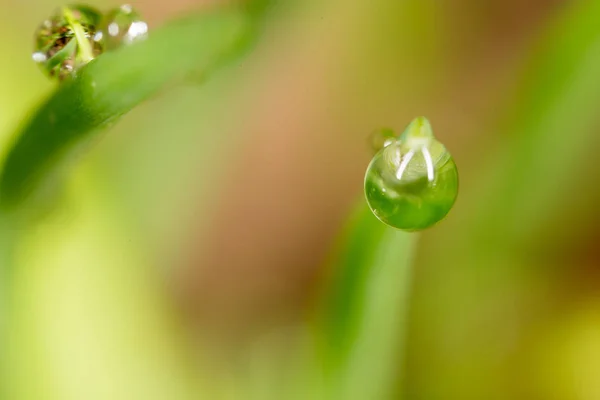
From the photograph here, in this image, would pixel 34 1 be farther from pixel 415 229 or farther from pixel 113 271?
pixel 415 229

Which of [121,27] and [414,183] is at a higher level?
[121,27]

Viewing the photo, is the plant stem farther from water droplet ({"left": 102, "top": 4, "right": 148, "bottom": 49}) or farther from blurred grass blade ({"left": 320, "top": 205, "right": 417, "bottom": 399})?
blurred grass blade ({"left": 320, "top": 205, "right": 417, "bottom": 399})

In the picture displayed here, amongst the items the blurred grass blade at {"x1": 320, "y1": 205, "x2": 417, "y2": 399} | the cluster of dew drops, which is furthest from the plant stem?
the blurred grass blade at {"x1": 320, "y1": 205, "x2": 417, "y2": 399}

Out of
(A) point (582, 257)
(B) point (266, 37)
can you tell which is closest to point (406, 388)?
(A) point (582, 257)

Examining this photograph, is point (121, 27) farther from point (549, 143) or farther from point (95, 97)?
point (549, 143)

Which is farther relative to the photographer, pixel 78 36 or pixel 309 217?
pixel 309 217

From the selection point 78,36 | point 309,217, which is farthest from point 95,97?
point 309,217
